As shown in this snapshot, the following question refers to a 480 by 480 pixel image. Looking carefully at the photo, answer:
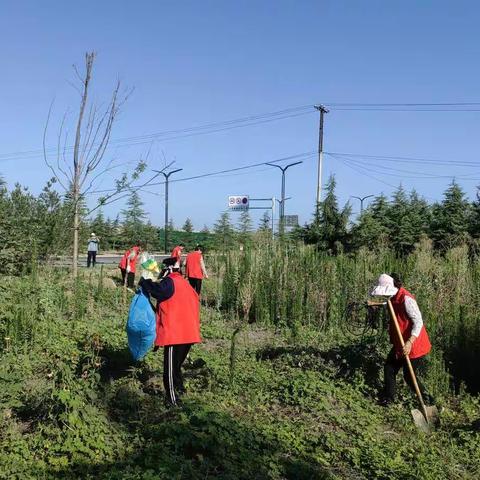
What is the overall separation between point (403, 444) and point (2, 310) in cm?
498

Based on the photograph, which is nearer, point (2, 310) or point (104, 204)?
point (2, 310)

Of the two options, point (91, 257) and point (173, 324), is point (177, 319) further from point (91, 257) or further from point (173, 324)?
point (91, 257)

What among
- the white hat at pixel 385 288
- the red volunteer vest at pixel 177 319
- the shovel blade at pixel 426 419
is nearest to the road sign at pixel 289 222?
the white hat at pixel 385 288

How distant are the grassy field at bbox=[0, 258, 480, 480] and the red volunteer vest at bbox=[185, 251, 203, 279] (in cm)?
393

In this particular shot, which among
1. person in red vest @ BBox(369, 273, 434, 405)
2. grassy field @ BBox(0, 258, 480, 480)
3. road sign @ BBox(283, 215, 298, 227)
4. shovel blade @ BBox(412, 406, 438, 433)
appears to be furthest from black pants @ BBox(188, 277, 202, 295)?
shovel blade @ BBox(412, 406, 438, 433)

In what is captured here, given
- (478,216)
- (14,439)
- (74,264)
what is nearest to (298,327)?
(74,264)

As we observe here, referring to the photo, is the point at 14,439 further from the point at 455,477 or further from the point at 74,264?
the point at 74,264

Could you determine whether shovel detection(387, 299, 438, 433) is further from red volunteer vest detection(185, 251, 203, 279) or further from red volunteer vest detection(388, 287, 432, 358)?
red volunteer vest detection(185, 251, 203, 279)

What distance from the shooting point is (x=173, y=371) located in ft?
18.5

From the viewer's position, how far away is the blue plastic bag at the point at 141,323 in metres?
5.80

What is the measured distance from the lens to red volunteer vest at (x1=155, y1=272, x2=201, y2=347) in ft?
18.4

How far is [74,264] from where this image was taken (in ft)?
36.4

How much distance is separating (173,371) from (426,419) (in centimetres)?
290

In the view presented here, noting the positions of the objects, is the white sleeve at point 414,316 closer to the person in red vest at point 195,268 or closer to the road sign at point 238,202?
the person in red vest at point 195,268
